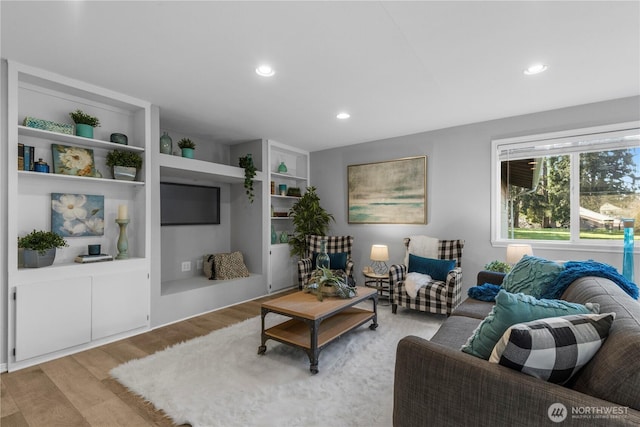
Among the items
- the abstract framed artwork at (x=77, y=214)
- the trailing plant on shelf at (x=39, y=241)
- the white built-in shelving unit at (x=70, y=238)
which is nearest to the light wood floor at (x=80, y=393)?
the white built-in shelving unit at (x=70, y=238)

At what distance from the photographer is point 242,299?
4152mm

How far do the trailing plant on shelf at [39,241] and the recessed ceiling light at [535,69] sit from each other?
163 inches

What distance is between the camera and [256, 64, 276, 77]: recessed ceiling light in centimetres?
238

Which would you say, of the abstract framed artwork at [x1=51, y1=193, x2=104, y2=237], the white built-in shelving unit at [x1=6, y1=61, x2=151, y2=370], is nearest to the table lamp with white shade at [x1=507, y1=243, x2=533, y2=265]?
the white built-in shelving unit at [x1=6, y1=61, x2=151, y2=370]

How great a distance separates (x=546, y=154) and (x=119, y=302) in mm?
4878

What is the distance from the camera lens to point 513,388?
3.28 ft

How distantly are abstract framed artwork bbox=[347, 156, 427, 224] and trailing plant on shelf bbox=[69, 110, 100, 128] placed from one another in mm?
3368

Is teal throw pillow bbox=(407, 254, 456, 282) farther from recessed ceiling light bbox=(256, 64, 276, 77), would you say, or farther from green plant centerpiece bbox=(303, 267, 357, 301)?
recessed ceiling light bbox=(256, 64, 276, 77)

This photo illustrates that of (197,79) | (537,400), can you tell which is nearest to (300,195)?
(197,79)

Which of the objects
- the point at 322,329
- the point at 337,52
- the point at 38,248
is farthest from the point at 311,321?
the point at 38,248

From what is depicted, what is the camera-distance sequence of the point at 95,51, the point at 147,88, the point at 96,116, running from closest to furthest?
the point at 95,51 < the point at 147,88 < the point at 96,116

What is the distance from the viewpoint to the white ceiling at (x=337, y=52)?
176cm

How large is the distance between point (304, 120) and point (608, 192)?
3.47 metres

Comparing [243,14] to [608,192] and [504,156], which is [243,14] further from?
[608,192]
